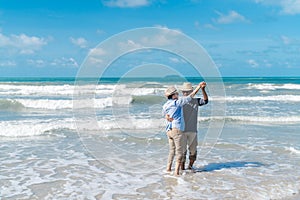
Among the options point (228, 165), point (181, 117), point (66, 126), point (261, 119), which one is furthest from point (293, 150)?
point (66, 126)

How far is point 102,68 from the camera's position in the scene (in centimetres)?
894

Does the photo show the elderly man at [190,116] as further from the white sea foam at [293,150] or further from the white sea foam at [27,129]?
the white sea foam at [27,129]

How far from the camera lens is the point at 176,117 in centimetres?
717

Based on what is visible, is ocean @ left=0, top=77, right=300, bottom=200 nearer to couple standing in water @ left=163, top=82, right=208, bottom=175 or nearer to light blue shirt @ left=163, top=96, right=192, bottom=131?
couple standing in water @ left=163, top=82, right=208, bottom=175

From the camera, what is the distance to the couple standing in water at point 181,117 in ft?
23.1

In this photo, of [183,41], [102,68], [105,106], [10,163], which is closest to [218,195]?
[183,41]

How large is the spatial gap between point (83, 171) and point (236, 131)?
7188 mm

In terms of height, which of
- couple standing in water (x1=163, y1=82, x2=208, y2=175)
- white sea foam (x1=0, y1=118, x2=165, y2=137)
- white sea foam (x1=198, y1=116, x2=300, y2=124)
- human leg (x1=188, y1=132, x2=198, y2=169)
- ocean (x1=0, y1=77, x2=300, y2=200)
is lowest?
ocean (x1=0, y1=77, x2=300, y2=200)

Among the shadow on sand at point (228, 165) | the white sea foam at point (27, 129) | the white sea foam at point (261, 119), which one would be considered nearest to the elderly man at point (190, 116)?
the shadow on sand at point (228, 165)

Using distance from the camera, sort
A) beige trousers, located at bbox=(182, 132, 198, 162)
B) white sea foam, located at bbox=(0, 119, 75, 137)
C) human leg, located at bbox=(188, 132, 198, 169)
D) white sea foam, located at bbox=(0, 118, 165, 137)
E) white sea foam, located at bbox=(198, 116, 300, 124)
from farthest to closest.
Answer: white sea foam, located at bbox=(198, 116, 300, 124) < white sea foam, located at bbox=(0, 118, 165, 137) < white sea foam, located at bbox=(0, 119, 75, 137) < human leg, located at bbox=(188, 132, 198, 169) < beige trousers, located at bbox=(182, 132, 198, 162)

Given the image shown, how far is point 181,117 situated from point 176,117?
0.34 ft

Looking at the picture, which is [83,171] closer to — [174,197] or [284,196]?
[174,197]

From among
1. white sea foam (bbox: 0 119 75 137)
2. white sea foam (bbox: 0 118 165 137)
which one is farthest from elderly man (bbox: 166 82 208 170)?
white sea foam (bbox: 0 119 75 137)

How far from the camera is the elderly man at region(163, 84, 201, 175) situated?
22.8 ft
